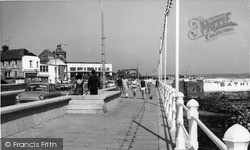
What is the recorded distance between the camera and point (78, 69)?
431 ft

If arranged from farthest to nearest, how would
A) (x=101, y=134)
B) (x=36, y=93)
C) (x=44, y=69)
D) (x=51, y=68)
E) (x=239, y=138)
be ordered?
(x=51, y=68) → (x=44, y=69) → (x=36, y=93) → (x=101, y=134) → (x=239, y=138)

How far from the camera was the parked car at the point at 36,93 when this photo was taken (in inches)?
587

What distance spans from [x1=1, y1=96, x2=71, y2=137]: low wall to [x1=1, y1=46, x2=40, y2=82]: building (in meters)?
54.9

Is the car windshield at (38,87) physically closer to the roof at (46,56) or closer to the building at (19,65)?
the building at (19,65)

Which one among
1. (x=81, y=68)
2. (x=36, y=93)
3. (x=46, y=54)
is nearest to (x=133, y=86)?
(x=36, y=93)

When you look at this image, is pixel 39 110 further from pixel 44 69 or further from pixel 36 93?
pixel 44 69

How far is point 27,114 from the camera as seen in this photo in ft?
27.9

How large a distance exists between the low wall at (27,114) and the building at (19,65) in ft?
180

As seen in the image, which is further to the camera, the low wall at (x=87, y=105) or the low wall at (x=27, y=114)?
the low wall at (x=87, y=105)

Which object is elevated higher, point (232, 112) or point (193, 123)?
point (193, 123)

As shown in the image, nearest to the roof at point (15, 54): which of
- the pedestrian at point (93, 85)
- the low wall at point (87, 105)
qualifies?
the pedestrian at point (93, 85)

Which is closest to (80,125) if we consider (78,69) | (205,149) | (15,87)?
(205,149)

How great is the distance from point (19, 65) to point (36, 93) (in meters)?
52.4

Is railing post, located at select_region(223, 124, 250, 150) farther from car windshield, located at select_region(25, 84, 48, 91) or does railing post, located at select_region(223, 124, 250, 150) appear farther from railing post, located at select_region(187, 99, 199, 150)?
car windshield, located at select_region(25, 84, 48, 91)
